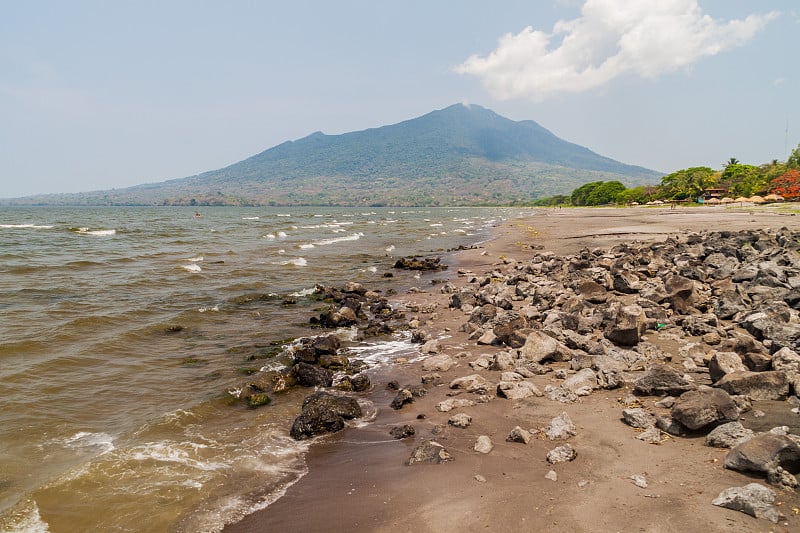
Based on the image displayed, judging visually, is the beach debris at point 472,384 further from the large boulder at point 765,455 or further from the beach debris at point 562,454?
the large boulder at point 765,455

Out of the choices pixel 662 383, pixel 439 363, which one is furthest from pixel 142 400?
pixel 662 383

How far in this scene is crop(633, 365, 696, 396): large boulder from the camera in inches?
263

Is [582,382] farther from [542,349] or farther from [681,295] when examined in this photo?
[681,295]

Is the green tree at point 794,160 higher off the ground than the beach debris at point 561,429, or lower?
higher

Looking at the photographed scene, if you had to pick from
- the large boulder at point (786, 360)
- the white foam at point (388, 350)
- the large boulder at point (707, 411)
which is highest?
the large boulder at point (786, 360)

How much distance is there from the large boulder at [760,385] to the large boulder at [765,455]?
1.66m

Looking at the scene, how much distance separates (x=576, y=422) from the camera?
6629 millimetres

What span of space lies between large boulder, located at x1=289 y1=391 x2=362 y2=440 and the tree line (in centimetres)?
8862

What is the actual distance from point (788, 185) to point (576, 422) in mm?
90869

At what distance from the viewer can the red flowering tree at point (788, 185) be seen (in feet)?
227

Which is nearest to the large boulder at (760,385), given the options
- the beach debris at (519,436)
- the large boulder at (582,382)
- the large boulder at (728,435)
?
the large boulder at (728,435)

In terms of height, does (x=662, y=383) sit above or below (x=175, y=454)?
Result: above

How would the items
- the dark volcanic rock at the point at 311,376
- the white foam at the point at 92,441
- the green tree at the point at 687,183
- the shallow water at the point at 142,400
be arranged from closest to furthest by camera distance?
1. the shallow water at the point at 142,400
2. the white foam at the point at 92,441
3. the dark volcanic rock at the point at 311,376
4. the green tree at the point at 687,183

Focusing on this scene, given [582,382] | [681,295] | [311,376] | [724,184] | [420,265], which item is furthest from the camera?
[724,184]
